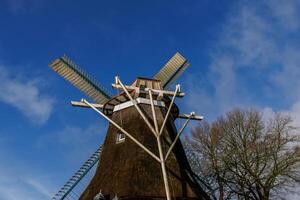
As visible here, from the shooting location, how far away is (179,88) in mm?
15680

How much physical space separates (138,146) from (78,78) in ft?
18.4

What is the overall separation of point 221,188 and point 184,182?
31.1 feet

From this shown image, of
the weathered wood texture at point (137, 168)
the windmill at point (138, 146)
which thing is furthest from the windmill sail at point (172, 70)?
the weathered wood texture at point (137, 168)

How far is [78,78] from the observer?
18094 millimetres

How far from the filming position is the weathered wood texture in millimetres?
12875

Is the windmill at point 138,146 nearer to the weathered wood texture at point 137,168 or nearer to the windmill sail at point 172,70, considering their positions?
the weathered wood texture at point 137,168

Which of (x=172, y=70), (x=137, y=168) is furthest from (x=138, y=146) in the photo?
(x=172, y=70)

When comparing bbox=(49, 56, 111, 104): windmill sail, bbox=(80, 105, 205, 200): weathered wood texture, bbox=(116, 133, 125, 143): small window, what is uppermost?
bbox=(49, 56, 111, 104): windmill sail

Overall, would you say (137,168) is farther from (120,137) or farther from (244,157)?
(244,157)

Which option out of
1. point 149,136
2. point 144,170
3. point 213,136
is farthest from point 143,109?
point 213,136

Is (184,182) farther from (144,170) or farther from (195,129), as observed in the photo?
(195,129)

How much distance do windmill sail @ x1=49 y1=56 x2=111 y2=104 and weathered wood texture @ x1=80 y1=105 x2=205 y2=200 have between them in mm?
2683

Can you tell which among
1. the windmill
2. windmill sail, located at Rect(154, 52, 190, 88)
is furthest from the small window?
windmill sail, located at Rect(154, 52, 190, 88)

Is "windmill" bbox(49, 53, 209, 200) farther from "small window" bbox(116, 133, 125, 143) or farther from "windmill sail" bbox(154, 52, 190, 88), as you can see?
"windmill sail" bbox(154, 52, 190, 88)
